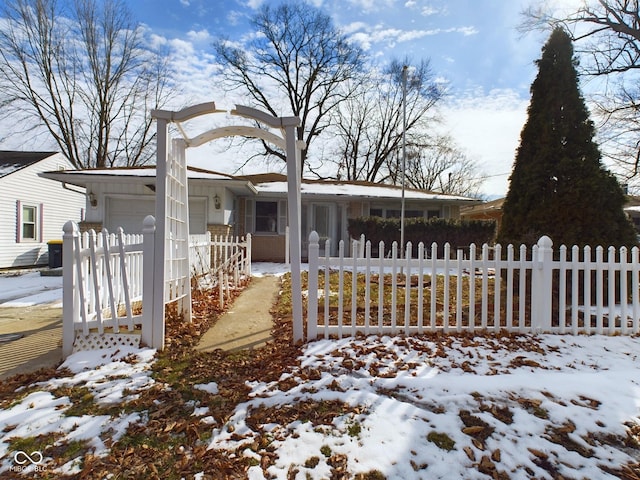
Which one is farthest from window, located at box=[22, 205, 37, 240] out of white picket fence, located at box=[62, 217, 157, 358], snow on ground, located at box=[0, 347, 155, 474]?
Result: snow on ground, located at box=[0, 347, 155, 474]

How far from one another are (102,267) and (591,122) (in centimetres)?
714

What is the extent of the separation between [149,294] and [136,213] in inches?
332

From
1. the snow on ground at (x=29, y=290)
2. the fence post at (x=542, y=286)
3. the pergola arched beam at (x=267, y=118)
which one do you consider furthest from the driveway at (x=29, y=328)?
the fence post at (x=542, y=286)

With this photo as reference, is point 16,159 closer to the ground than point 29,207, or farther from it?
farther from it

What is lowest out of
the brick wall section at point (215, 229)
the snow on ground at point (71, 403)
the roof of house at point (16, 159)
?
the snow on ground at point (71, 403)

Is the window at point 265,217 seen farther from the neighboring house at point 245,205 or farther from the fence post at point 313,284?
the fence post at point 313,284

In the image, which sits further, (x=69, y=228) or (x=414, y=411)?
(x=69, y=228)

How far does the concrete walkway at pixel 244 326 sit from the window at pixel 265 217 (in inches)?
270

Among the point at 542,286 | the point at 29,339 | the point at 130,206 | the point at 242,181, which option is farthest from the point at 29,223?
the point at 542,286

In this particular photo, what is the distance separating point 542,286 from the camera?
4.15 metres

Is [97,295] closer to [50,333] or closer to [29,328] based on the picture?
[50,333]

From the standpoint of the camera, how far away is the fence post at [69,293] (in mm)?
3500

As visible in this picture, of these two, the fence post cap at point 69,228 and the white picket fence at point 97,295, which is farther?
the white picket fence at point 97,295

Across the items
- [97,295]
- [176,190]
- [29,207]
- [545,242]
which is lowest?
[97,295]
